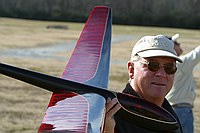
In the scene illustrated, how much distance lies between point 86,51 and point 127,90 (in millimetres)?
708

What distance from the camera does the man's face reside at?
2637mm

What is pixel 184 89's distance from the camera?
5.59 meters

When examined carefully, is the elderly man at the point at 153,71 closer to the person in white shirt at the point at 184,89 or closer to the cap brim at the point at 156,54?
the cap brim at the point at 156,54

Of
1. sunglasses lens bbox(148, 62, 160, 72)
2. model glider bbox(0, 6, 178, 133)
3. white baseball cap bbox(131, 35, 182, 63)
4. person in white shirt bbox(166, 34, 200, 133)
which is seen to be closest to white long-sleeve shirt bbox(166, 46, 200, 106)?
person in white shirt bbox(166, 34, 200, 133)

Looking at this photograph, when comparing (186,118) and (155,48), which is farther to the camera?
(186,118)

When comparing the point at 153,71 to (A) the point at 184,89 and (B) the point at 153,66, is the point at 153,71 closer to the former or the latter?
(B) the point at 153,66

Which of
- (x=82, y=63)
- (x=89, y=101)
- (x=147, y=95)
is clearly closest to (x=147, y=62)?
(x=147, y=95)

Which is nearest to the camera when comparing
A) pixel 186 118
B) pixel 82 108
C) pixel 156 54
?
pixel 82 108

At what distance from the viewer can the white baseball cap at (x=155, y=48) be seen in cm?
264

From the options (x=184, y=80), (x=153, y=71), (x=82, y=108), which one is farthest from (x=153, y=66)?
(x=184, y=80)

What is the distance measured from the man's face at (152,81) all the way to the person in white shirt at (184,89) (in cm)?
281

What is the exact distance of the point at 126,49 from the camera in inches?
782

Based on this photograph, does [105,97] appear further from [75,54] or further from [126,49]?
[126,49]

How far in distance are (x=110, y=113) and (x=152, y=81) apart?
39 cm
